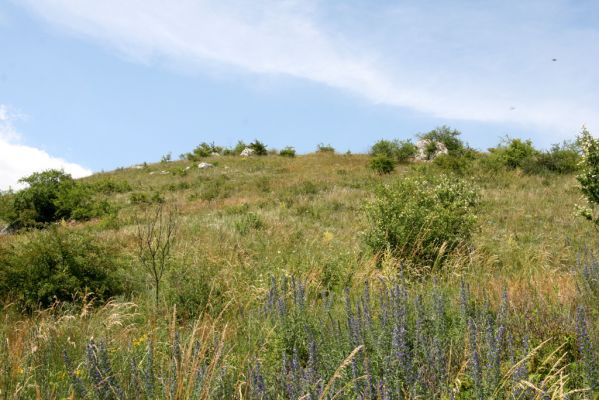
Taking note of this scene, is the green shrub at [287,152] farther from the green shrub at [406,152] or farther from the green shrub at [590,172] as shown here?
the green shrub at [590,172]

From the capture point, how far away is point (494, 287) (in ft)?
18.3

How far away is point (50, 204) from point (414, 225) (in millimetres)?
16950

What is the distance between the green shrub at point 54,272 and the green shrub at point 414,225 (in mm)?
4806

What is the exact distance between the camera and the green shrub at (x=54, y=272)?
739 cm

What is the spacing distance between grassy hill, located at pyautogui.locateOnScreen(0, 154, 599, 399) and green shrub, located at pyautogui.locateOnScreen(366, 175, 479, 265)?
319 mm

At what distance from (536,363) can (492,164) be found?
22414 mm

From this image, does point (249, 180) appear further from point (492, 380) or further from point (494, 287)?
point (492, 380)

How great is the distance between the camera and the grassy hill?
3.05 metres

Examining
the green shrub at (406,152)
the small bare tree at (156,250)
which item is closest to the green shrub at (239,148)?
the green shrub at (406,152)

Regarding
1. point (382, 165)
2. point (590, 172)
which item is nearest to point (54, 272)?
point (590, 172)

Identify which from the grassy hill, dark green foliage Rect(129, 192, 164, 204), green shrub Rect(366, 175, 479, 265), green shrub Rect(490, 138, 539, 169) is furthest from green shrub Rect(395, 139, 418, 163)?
green shrub Rect(366, 175, 479, 265)

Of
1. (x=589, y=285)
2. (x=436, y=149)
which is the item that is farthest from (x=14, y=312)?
(x=436, y=149)

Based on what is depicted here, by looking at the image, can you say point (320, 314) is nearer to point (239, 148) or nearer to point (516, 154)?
point (516, 154)

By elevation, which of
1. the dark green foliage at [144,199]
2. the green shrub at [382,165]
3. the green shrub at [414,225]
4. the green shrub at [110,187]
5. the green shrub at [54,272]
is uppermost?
the green shrub at [382,165]
